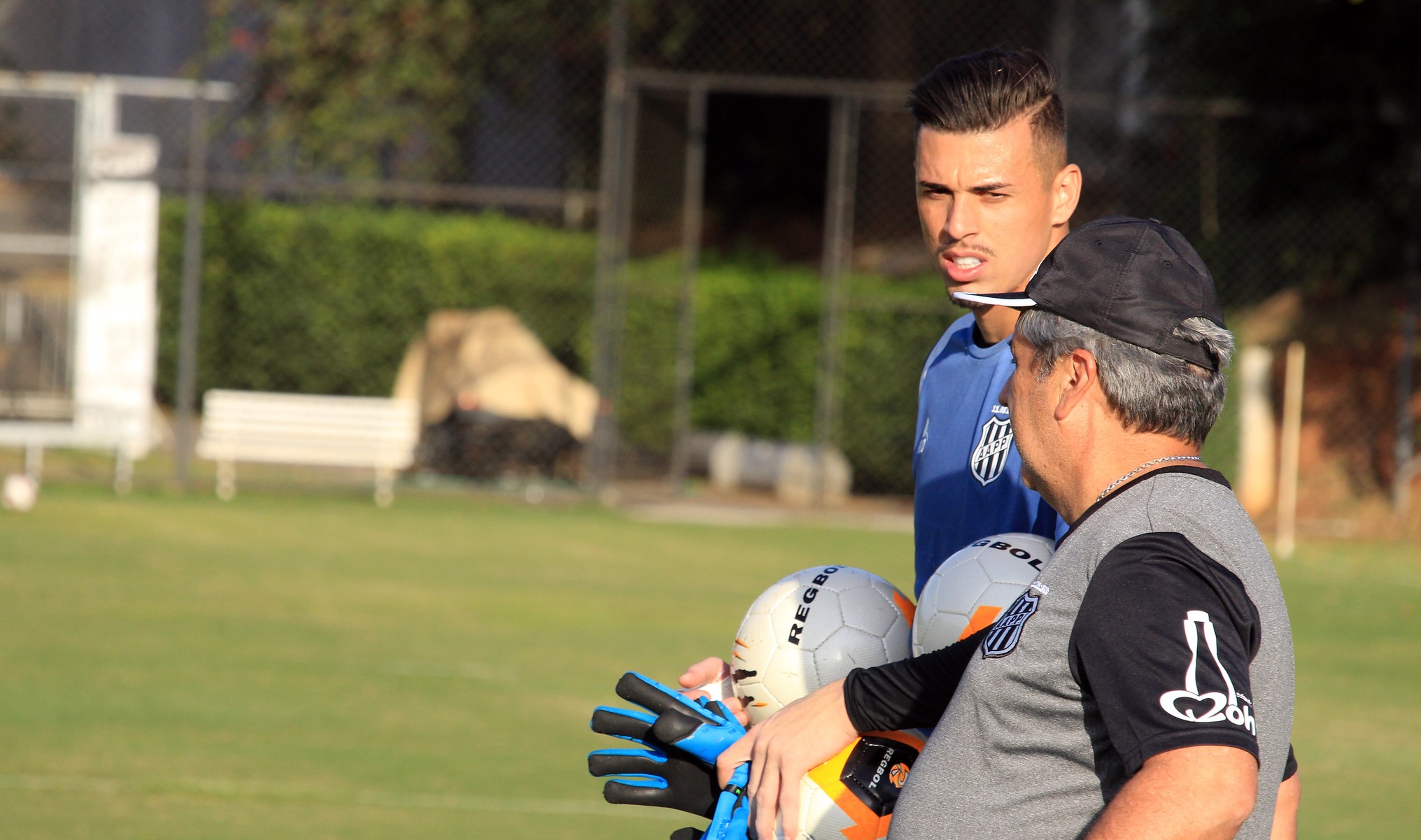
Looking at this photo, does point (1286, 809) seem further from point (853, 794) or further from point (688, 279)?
point (688, 279)

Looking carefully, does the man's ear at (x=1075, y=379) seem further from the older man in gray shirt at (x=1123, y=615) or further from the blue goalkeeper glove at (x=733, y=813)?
the blue goalkeeper glove at (x=733, y=813)

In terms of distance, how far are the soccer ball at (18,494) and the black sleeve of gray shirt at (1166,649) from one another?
11.3m

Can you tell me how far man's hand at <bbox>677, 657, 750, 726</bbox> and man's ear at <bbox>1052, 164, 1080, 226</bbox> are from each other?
3.57 feet

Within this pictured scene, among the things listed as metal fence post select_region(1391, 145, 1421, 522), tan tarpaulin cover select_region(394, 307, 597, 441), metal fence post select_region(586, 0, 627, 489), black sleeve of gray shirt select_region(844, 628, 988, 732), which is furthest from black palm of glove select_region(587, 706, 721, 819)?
tan tarpaulin cover select_region(394, 307, 597, 441)

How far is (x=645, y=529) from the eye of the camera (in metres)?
12.4

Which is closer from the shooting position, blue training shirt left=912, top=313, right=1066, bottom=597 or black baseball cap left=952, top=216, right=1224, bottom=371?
black baseball cap left=952, top=216, right=1224, bottom=371

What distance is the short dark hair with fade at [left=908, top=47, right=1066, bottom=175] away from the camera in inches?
106

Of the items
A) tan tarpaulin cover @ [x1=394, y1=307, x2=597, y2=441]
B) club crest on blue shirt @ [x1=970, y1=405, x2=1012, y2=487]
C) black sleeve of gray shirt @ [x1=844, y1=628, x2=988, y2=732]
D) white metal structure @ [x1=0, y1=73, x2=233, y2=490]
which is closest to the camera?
black sleeve of gray shirt @ [x1=844, y1=628, x2=988, y2=732]

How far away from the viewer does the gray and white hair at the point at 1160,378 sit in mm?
1809

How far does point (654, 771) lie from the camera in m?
2.28

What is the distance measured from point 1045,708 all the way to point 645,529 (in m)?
10.7

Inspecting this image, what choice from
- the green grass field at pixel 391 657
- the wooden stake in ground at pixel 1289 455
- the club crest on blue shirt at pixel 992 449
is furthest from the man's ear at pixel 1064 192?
the wooden stake in ground at pixel 1289 455

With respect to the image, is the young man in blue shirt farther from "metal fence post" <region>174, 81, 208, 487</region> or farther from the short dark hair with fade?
"metal fence post" <region>174, 81, 208, 487</region>

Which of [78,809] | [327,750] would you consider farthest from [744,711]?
[327,750]
